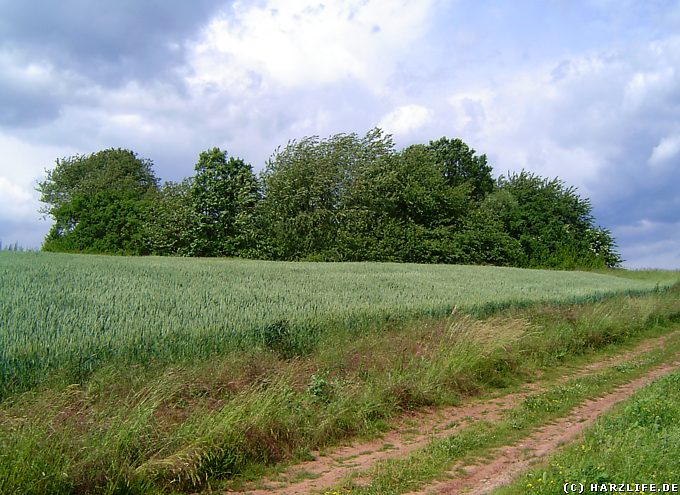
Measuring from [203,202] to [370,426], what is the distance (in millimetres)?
39691

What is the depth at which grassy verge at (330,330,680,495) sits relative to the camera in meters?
6.35

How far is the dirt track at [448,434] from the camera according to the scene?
252 inches

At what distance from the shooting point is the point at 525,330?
1461 cm

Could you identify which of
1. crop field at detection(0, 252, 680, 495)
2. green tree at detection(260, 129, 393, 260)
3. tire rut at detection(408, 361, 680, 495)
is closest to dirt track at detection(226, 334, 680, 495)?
tire rut at detection(408, 361, 680, 495)

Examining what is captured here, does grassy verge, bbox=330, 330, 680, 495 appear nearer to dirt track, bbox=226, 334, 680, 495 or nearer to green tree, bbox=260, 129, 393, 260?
dirt track, bbox=226, 334, 680, 495

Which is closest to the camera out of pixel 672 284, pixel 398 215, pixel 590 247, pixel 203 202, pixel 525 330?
pixel 525 330

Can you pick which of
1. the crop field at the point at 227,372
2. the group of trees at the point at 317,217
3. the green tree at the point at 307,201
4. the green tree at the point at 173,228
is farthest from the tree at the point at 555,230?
the crop field at the point at 227,372

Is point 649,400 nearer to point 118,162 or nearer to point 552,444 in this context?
point 552,444

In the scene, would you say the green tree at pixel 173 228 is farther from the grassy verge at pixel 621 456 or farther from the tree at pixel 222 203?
the grassy verge at pixel 621 456

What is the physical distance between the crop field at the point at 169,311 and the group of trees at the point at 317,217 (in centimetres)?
2652

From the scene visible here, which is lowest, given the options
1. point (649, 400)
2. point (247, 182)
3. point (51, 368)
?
point (649, 400)

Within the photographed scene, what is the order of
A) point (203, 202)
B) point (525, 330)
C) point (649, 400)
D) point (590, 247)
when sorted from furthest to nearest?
point (590, 247) < point (203, 202) < point (525, 330) < point (649, 400)

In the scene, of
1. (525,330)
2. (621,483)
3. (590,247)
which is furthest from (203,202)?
(621,483)

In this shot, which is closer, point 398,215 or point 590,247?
point 398,215
